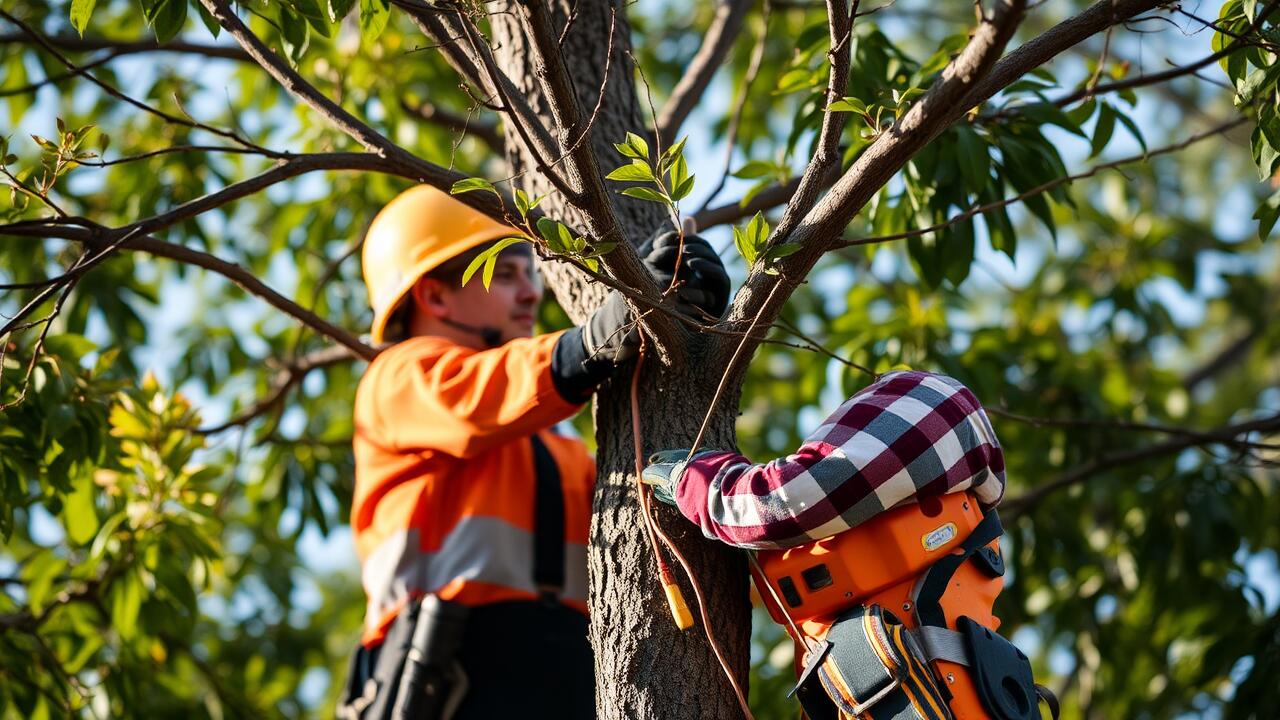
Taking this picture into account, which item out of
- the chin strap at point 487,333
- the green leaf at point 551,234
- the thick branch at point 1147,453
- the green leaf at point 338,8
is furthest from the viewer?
the thick branch at point 1147,453

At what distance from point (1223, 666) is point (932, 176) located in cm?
201

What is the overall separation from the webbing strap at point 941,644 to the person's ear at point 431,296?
5.80 ft

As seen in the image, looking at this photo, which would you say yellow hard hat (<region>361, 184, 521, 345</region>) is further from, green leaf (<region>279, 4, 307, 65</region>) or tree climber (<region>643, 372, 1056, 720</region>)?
tree climber (<region>643, 372, 1056, 720</region>)

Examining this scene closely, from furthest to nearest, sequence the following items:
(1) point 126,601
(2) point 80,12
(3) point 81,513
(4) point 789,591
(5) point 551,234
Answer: (1) point 126,601, (3) point 81,513, (2) point 80,12, (4) point 789,591, (5) point 551,234

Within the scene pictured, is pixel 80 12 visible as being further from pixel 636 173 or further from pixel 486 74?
pixel 636 173

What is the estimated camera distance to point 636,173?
2.13 meters

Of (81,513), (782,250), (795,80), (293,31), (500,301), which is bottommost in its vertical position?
(782,250)

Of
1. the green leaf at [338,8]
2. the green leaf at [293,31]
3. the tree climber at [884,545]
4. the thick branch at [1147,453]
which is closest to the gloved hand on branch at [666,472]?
the tree climber at [884,545]

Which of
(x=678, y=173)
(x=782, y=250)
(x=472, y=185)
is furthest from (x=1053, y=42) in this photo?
(x=472, y=185)

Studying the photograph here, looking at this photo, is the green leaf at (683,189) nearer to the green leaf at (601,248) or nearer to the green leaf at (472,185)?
the green leaf at (601,248)

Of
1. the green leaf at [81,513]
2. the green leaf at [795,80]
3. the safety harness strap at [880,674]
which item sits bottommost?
the safety harness strap at [880,674]

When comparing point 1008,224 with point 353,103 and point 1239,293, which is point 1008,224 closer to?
point 353,103

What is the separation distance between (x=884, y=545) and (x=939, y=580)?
0.40 feet

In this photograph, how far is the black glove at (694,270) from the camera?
2541 millimetres
